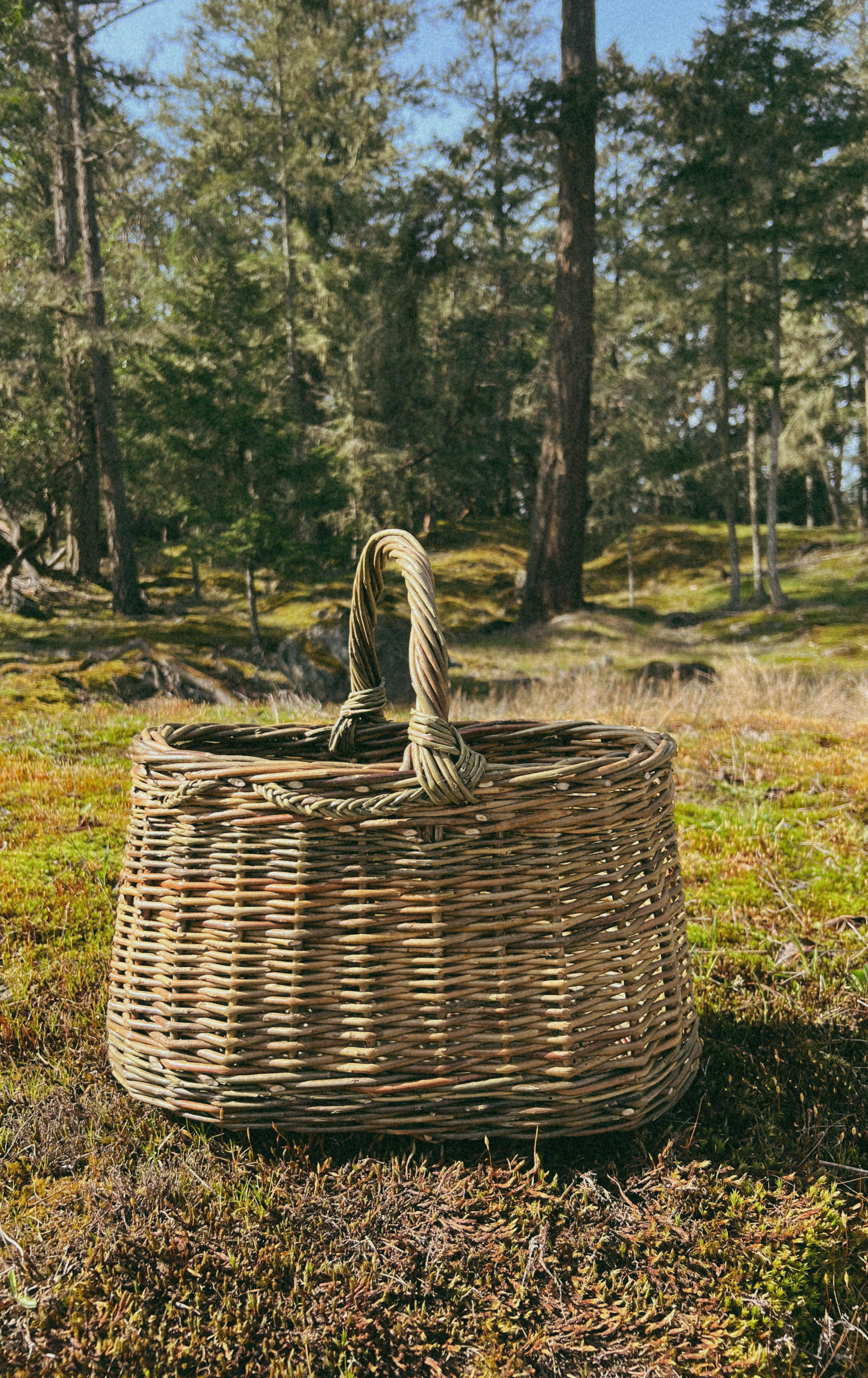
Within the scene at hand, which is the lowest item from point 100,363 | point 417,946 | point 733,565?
point 417,946

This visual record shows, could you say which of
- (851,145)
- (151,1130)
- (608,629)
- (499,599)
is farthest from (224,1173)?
(851,145)

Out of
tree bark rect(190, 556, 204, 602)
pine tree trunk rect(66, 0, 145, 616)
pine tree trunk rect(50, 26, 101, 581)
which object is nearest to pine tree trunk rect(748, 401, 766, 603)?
tree bark rect(190, 556, 204, 602)

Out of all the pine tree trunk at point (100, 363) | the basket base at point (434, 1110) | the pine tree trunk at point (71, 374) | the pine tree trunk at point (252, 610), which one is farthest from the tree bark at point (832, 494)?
the basket base at point (434, 1110)

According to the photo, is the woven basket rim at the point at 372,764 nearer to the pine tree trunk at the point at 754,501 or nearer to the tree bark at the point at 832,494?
the pine tree trunk at the point at 754,501

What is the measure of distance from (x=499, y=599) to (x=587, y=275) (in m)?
7.93

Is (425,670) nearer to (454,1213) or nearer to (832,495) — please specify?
(454,1213)

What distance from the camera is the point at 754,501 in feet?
79.0

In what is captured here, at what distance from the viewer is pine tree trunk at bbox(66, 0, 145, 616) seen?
14695 mm

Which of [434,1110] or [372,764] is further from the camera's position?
[372,764]

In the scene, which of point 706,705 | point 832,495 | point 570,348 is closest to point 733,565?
point 570,348

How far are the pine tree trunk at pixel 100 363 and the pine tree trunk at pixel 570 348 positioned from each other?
761 centimetres

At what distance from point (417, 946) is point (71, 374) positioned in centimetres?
1866

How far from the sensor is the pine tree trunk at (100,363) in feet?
48.2

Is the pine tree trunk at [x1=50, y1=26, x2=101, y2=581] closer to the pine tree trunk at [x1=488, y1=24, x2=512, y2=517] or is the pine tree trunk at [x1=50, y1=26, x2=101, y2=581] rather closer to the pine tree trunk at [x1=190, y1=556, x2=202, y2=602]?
the pine tree trunk at [x1=190, y1=556, x2=202, y2=602]
